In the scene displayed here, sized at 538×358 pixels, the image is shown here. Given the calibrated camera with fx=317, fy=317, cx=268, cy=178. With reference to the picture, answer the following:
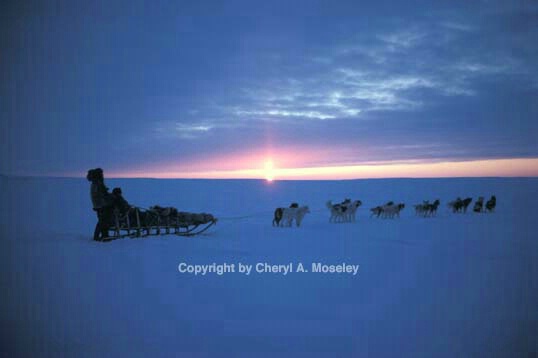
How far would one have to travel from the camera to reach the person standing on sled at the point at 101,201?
8.96 m

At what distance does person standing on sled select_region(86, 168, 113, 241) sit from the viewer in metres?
8.96

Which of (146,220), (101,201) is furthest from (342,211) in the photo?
(101,201)

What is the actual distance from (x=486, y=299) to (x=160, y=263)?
21.9ft

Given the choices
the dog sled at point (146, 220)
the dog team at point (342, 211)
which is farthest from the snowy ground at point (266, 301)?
the dog team at point (342, 211)

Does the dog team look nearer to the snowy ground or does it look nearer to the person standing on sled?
the snowy ground

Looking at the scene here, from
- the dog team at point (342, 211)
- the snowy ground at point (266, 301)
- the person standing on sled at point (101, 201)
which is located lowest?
the snowy ground at point (266, 301)

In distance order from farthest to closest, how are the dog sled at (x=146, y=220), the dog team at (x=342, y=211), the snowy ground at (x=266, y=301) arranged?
the dog team at (x=342, y=211)
the dog sled at (x=146, y=220)
the snowy ground at (x=266, y=301)

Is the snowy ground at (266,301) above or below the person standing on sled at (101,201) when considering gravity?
below

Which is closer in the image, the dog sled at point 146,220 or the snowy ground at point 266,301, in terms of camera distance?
the snowy ground at point 266,301

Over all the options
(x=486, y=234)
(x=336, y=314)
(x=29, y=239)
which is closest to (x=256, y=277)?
(x=336, y=314)

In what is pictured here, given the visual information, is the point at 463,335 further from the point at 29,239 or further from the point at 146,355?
the point at 29,239

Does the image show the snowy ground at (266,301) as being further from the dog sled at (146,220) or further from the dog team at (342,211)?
the dog team at (342,211)

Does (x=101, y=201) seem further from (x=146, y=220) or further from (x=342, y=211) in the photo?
(x=342, y=211)

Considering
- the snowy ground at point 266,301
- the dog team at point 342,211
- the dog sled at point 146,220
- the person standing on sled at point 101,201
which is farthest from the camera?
the dog team at point 342,211
